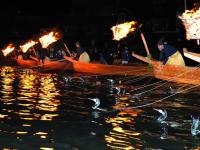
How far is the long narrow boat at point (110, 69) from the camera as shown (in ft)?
71.8

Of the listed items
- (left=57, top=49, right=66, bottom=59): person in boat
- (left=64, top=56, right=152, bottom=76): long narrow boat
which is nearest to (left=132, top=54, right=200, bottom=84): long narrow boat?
(left=64, top=56, right=152, bottom=76): long narrow boat

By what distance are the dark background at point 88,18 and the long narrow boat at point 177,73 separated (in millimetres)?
15532

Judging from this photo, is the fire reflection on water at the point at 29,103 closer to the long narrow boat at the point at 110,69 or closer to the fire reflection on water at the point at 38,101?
the fire reflection on water at the point at 38,101

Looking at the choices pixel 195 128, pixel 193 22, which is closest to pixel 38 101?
pixel 193 22

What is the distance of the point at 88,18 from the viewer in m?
47.2

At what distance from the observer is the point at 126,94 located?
53.5ft

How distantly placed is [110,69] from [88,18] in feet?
80.0

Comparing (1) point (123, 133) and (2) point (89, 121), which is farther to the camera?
(2) point (89, 121)

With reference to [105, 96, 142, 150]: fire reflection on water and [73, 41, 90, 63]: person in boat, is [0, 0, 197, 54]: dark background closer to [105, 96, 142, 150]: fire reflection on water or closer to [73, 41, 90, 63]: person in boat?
[73, 41, 90, 63]: person in boat

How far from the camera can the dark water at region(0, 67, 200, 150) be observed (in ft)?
27.8

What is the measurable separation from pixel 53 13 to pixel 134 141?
47.3 m

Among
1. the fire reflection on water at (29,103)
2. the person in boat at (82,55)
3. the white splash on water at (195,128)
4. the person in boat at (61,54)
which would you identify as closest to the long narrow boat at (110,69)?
the person in boat at (82,55)

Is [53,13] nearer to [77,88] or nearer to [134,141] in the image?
[77,88]

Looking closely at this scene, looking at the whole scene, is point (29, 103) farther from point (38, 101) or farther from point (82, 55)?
point (82, 55)
